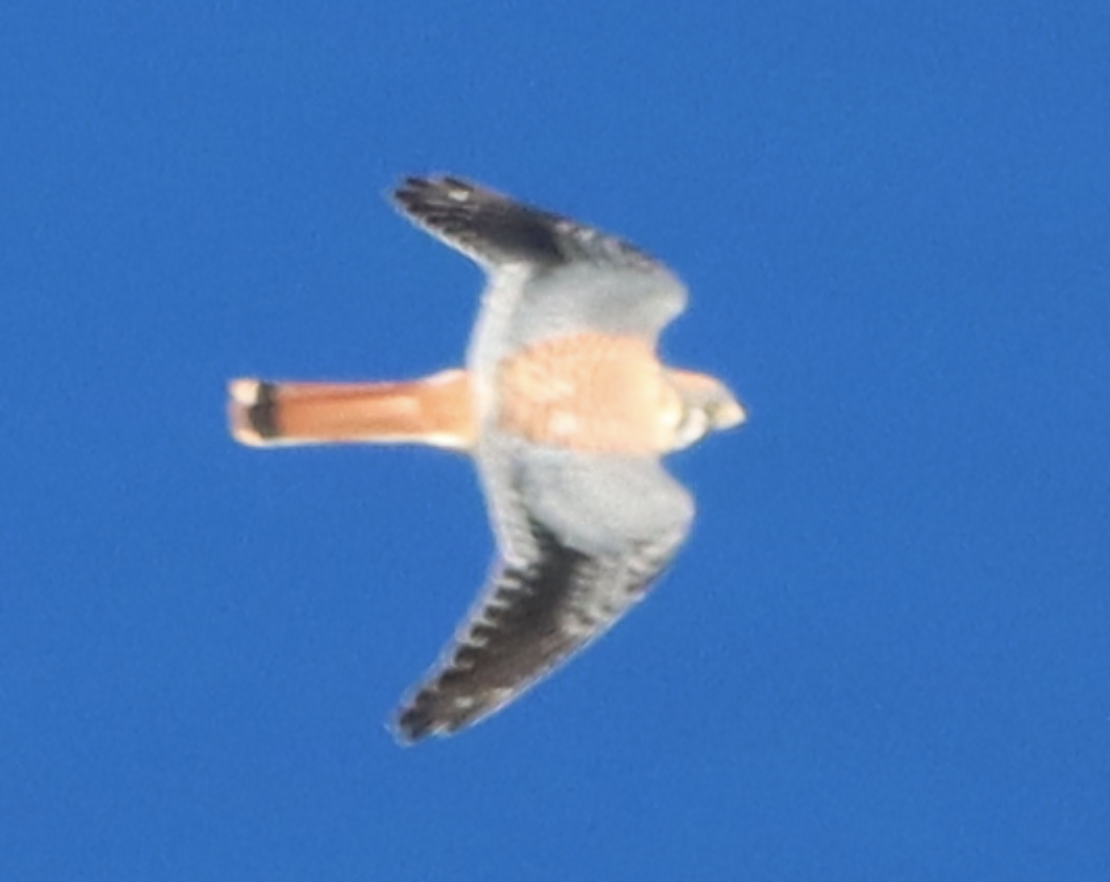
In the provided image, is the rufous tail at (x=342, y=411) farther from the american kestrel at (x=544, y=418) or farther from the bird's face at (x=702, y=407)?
the bird's face at (x=702, y=407)

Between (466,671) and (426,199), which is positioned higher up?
(426,199)

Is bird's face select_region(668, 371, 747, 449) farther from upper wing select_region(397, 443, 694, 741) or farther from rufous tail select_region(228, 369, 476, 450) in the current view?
rufous tail select_region(228, 369, 476, 450)

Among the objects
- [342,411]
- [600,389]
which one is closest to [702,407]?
[600,389]

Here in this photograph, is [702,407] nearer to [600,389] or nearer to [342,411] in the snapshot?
[600,389]

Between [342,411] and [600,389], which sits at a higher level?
[600,389]

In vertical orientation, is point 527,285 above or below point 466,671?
above
